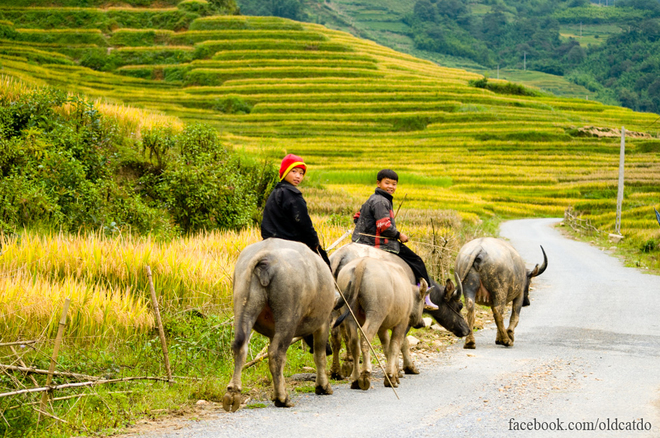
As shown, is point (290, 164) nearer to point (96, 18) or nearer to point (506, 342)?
point (506, 342)

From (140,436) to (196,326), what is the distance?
313 centimetres

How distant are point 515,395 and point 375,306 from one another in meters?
1.71

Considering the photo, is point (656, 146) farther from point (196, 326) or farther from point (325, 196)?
point (196, 326)

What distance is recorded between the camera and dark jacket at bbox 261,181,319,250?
688 cm

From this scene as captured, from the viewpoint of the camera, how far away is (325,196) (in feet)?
92.6

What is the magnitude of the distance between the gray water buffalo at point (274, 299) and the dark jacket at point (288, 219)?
0.53 m

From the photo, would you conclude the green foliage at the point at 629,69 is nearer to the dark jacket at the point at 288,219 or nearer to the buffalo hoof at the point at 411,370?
the buffalo hoof at the point at 411,370

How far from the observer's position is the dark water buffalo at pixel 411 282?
7.83 meters

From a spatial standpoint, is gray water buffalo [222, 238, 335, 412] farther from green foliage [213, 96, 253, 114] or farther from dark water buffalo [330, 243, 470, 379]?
A: green foliage [213, 96, 253, 114]

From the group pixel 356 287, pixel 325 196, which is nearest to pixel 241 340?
pixel 356 287

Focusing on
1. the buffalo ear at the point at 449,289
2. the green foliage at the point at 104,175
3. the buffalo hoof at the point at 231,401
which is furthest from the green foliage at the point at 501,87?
the buffalo hoof at the point at 231,401

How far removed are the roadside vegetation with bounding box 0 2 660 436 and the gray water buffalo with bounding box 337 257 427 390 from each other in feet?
4.00

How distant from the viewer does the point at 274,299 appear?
19.7 ft

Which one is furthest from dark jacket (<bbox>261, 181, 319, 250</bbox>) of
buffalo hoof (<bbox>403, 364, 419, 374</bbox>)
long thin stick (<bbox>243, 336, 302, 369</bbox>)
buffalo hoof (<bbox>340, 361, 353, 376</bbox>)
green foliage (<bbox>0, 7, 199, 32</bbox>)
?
green foliage (<bbox>0, 7, 199, 32</bbox>)
